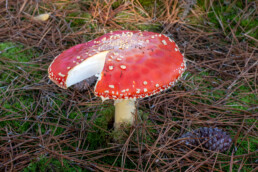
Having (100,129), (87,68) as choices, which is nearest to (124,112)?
(100,129)

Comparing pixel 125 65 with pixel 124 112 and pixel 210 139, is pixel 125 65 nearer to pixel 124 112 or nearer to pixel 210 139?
pixel 124 112

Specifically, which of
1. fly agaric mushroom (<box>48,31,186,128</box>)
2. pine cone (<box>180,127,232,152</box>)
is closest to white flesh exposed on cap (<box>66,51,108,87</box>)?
fly agaric mushroom (<box>48,31,186,128</box>)

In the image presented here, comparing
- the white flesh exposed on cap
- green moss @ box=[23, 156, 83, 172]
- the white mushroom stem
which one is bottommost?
green moss @ box=[23, 156, 83, 172]

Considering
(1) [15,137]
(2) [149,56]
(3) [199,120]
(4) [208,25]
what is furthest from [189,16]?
(1) [15,137]

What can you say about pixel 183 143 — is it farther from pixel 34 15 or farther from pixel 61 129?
pixel 34 15

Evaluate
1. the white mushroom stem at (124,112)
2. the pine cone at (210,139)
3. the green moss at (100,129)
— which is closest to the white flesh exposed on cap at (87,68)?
the white mushroom stem at (124,112)

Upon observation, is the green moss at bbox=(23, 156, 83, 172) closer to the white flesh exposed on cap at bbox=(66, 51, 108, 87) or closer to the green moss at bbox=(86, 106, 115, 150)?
the green moss at bbox=(86, 106, 115, 150)
